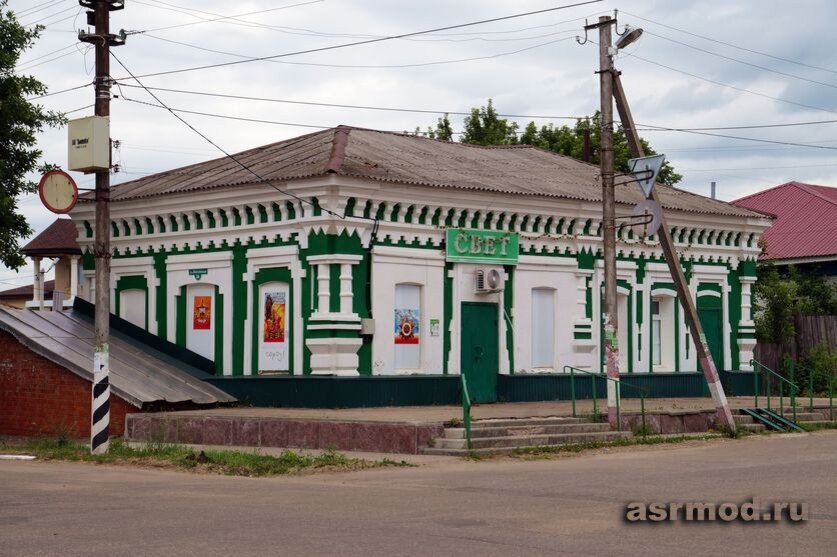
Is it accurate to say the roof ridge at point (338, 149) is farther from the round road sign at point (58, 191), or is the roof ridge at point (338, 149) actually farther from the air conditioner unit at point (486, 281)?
the round road sign at point (58, 191)

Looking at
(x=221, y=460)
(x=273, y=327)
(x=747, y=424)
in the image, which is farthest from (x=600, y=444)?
(x=273, y=327)

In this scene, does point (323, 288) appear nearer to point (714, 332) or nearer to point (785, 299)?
point (714, 332)

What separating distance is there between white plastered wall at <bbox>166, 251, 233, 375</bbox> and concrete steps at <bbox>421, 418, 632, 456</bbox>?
7854 mm

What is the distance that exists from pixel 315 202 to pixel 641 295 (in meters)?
9.78

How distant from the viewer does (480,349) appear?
2698 centimetres

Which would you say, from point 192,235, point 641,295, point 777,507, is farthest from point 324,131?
point 777,507

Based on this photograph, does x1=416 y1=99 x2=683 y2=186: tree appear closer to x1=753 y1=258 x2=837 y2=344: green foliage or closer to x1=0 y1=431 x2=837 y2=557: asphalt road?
x1=753 y1=258 x2=837 y2=344: green foliage

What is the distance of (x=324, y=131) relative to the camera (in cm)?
2995

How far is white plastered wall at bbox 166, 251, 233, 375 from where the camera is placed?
26812 millimetres

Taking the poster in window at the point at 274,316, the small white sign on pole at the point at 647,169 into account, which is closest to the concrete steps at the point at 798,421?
the small white sign on pole at the point at 647,169

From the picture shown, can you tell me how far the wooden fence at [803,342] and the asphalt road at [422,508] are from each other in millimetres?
15251

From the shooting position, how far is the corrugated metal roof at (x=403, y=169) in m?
25.7

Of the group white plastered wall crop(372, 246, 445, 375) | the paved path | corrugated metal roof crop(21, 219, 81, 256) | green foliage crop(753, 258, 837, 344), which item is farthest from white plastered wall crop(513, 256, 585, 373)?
corrugated metal roof crop(21, 219, 81, 256)

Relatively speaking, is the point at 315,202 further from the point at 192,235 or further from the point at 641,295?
the point at 641,295
